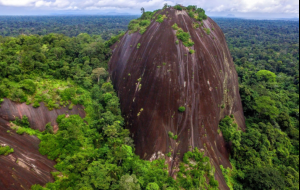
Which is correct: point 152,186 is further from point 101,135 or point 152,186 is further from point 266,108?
point 266,108

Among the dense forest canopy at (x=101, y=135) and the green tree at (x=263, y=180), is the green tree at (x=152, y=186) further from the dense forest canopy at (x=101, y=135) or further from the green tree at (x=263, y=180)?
the green tree at (x=263, y=180)

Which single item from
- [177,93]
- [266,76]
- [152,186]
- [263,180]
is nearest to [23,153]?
[152,186]

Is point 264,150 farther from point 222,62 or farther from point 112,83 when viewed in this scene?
point 112,83

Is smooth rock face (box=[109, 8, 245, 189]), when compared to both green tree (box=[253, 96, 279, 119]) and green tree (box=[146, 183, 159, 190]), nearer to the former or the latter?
green tree (box=[146, 183, 159, 190])

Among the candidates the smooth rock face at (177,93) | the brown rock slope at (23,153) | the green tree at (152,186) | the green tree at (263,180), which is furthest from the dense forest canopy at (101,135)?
the smooth rock face at (177,93)

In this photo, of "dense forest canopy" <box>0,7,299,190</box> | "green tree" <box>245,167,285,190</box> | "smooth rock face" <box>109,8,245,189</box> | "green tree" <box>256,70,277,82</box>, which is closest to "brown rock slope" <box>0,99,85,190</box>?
"dense forest canopy" <box>0,7,299,190</box>

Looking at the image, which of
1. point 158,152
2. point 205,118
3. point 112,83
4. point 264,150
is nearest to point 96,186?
point 158,152
